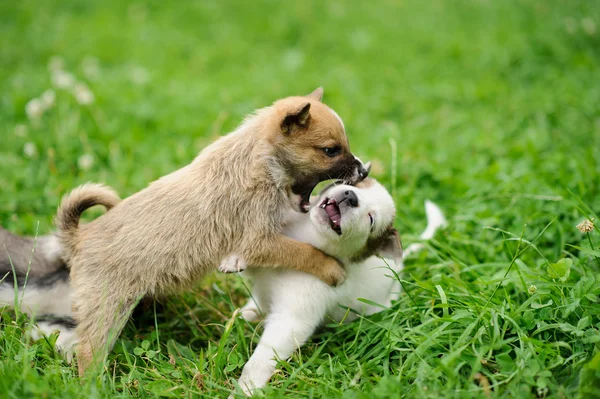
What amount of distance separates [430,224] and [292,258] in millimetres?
1510

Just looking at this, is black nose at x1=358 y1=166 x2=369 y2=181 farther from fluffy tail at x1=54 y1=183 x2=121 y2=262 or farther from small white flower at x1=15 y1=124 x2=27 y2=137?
small white flower at x1=15 y1=124 x2=27 y2=137

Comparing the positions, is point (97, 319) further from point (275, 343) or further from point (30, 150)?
point (30, 150)

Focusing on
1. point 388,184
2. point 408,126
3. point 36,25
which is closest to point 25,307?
point 388,184

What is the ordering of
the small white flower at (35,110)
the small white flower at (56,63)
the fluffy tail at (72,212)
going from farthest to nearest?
1. the small white flower at (56,63)
2. the small white flower at (35,110)
3. the fluffy tail at (72,212)

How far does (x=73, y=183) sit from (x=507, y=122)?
4958 mm

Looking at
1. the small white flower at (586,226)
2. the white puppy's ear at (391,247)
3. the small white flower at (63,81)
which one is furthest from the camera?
the small white flower at (63,81)

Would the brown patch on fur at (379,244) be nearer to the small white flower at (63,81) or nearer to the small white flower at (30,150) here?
the small white flower at (30,150)

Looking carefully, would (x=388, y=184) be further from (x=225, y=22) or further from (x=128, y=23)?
(x=128, y=23)

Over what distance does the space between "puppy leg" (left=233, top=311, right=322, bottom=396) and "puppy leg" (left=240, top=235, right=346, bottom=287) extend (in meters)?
0.27

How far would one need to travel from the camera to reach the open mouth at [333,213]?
370 cm

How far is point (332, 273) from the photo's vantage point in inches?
146

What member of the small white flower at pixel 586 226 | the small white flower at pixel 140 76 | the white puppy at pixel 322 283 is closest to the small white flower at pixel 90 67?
the small white flower at pixel 140 76

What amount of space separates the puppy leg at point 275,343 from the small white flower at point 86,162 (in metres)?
2.89

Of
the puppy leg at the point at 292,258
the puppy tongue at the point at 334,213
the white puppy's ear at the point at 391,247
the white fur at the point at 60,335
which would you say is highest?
the puppy tongue at the point at 334,213
